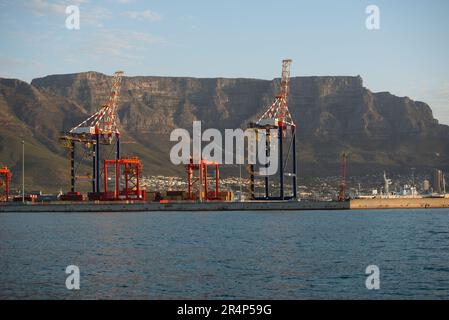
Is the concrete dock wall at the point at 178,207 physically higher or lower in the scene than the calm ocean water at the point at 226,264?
lower

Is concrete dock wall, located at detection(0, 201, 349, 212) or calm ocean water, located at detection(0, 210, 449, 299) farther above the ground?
calm ocean water, located at detection(0, 210, 449, 299)

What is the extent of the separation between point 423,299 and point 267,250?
31881 millimetres

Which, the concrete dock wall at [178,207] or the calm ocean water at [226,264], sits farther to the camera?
the concrete dock wall at [178,207]

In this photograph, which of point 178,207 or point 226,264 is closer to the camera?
point 226,264

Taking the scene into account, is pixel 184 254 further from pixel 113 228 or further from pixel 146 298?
pixel 113 228

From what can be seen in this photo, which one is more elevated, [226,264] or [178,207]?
[226,264]

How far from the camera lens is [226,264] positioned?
6588 centimetres

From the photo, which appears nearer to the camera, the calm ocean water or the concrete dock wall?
the calm ocean water

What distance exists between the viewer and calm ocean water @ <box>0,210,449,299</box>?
51.0 m

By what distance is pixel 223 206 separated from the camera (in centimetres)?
19812

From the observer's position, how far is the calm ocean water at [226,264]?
167 feet

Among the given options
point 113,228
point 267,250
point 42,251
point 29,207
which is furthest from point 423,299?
point 29,207
